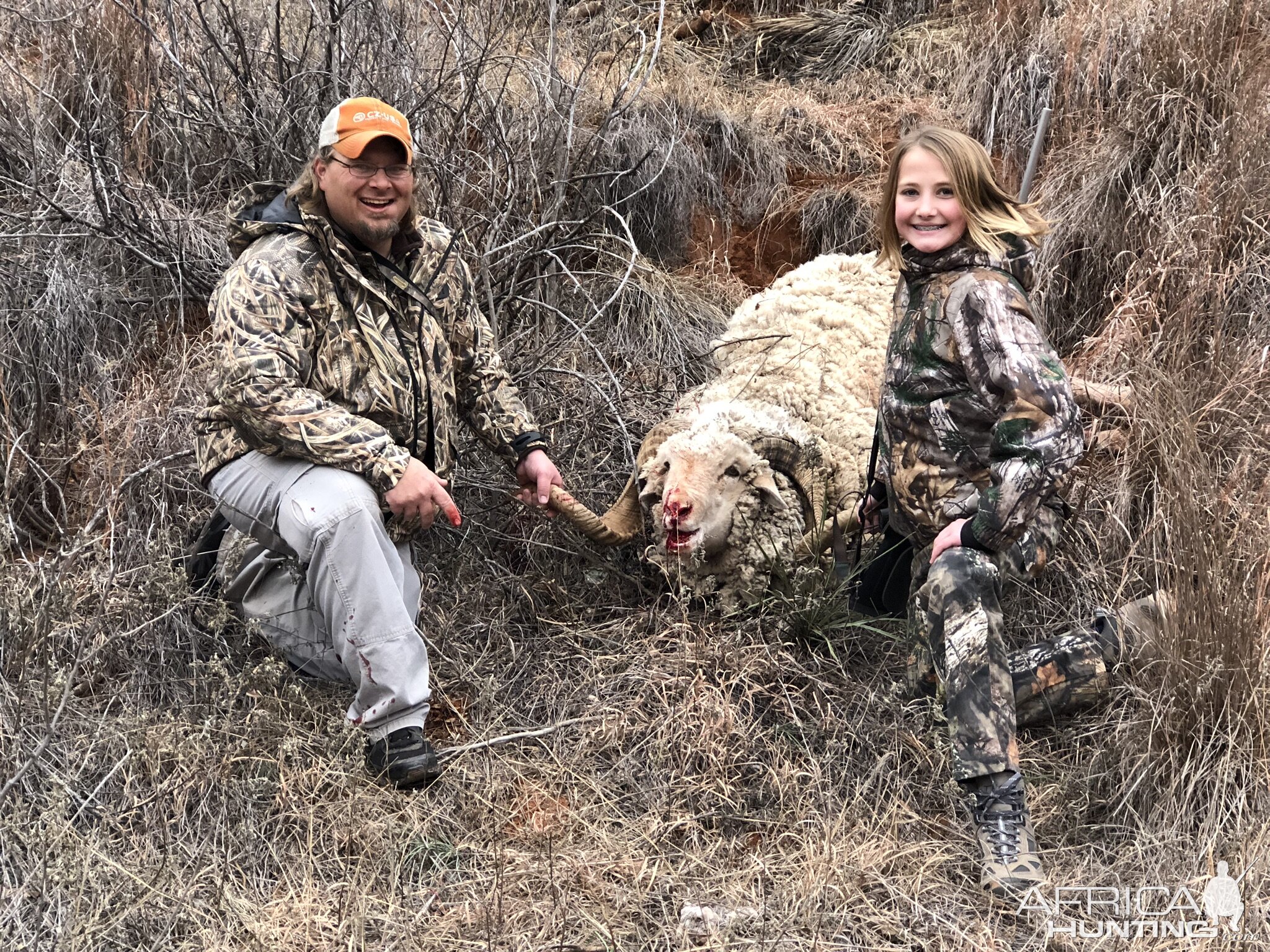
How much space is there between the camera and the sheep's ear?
4512 millimetres

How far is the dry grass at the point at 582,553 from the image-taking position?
10.4ft

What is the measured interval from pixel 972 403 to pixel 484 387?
169cm

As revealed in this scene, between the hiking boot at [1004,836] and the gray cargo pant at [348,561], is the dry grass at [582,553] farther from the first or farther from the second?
the gray cargo pant at [348,561]

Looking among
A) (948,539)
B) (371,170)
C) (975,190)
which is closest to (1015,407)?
(948,539)

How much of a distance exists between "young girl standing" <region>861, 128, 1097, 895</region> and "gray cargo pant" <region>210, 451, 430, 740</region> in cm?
159

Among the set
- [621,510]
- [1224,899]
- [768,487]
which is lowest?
[1224,899]

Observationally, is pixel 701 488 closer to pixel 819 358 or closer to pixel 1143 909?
pixel 819 358

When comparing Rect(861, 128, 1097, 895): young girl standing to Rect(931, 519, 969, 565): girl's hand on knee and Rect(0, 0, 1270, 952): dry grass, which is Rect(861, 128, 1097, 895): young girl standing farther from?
Rect(0, 0, 1270, 952): dry grass

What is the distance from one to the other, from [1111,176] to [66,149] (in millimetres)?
4938

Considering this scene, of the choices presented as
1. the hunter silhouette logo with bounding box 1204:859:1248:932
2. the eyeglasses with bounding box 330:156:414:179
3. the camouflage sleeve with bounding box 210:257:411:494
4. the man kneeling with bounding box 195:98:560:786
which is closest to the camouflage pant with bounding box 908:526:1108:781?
the hunter silhouette logo with bounding box 1204:859:1248:932

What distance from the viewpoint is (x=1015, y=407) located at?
338 cm

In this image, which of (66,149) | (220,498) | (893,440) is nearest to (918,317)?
(893,440)

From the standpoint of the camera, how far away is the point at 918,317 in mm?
3705

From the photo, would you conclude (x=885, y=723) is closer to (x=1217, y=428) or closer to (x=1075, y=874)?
(x=1075, y=874)
